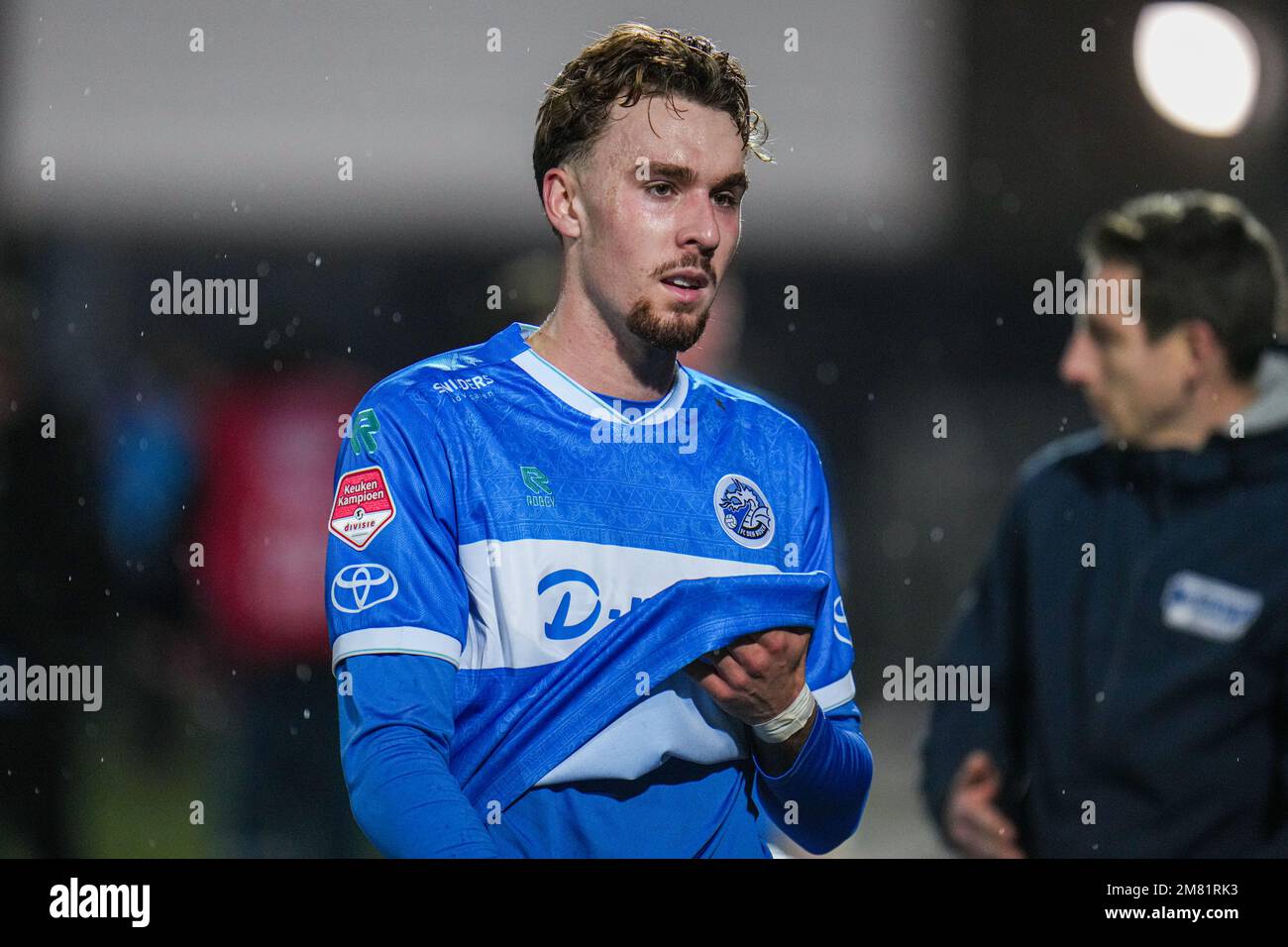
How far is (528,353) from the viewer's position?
221 centimetres

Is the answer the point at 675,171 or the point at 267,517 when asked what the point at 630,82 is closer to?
the point at 675,171

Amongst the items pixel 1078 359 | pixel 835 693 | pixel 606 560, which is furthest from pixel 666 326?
pixel 1078 359

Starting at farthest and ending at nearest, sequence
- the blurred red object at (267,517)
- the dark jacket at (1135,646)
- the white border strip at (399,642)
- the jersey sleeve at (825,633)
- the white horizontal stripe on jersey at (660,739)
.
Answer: the blurred red object at (267,517) < the dark jacket at (1135,646) < the jersey sleeve at (825,633) < the white horizontal stripe on jersey at (660,739) < the white border strip at (399,642)

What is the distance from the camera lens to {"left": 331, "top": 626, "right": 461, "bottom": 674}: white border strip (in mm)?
1906

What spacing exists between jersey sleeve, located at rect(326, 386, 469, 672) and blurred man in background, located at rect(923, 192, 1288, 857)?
124cm

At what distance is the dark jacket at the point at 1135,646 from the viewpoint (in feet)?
8.74

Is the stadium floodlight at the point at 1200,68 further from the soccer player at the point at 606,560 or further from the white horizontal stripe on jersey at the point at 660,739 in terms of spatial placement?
the white horizontal stripe on jersey at the point at 660,739

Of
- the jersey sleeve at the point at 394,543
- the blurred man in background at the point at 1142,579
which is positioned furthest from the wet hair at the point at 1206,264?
the jersey sleeve at the point at 394,543

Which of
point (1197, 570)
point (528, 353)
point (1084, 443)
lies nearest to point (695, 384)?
point (528, 353)

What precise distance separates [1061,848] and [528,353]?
1.47m

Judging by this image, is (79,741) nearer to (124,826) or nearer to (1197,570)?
(124,826)

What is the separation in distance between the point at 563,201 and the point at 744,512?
1.95 feet

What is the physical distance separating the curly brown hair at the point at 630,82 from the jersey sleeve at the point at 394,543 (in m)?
0.54

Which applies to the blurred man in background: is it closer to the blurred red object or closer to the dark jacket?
the dark jacket
